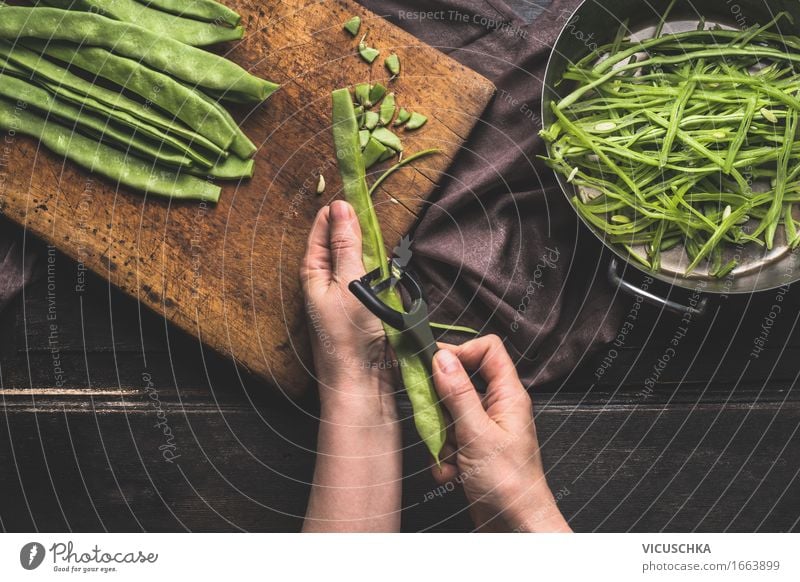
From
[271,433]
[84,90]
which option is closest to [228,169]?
[84,90]

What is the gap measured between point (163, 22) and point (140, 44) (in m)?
0.07

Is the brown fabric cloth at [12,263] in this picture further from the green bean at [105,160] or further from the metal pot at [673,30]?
the metal pot at [673,30]

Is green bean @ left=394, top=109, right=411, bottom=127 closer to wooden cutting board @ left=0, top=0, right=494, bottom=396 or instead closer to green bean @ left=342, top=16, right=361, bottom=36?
wooden cutting board @ left=0, top=0, right=494, bottom=396

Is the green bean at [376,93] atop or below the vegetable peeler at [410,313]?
atop

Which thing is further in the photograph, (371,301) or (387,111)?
(387,111)

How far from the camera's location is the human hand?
1.28m

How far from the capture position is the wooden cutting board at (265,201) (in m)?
1.33

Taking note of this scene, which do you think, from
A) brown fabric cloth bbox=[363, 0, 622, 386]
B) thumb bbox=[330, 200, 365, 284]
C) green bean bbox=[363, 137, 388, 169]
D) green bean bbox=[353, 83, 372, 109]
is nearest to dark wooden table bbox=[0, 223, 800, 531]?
brown fabric cloth bbox=[363, 0, 622, 386]

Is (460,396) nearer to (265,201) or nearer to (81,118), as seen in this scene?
(265,201)

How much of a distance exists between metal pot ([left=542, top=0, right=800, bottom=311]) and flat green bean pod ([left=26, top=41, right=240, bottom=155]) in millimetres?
671

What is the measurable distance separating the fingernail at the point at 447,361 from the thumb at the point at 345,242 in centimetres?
23

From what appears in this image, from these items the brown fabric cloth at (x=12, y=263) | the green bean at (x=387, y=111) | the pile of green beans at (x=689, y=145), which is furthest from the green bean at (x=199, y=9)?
the pile of green beans at (x=689, y=145)

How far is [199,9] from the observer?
4.30 ft
